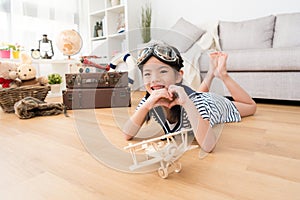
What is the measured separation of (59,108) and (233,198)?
A: 110 cm

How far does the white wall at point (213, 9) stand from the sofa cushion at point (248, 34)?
0.18m

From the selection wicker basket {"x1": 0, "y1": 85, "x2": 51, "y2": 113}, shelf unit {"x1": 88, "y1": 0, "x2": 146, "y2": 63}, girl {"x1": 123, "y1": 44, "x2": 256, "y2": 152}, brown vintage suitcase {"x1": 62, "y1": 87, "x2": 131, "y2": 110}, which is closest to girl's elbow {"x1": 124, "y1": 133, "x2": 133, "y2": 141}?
girl {"x1": 123, "y1": 44, "x2": 256, "y2": 152}

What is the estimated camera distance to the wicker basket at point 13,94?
1.26 m

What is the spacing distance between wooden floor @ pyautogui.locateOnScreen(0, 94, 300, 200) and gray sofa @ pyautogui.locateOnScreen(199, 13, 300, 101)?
22.4 inches

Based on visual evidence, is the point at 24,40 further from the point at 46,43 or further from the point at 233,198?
the point at 233,198

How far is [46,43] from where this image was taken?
2295 mm

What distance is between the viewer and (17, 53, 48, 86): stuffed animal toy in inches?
53.5

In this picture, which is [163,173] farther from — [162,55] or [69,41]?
[69,41]

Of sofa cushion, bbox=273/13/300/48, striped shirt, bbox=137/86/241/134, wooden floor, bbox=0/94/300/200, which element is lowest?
wooden floor, bbox=0/94/300/200

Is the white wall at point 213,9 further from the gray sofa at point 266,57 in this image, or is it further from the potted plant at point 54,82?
the potted plant at point 54,82

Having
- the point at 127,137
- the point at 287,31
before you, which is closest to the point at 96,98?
the point at 127,137

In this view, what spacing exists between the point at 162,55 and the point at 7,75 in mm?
1210

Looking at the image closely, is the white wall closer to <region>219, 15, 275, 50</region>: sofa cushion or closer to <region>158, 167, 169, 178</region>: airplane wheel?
<region>219, 15, 275, 50</region>: sofa cushion

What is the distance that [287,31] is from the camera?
1684 millimetres
